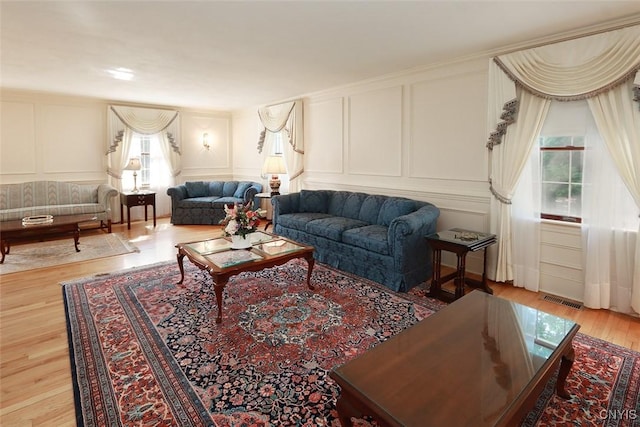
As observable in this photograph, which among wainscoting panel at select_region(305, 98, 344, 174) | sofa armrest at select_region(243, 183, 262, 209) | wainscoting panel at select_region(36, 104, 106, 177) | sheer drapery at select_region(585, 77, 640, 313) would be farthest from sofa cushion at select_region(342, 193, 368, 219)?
wainscoting panel at select_region(36, 104, 106, 177)

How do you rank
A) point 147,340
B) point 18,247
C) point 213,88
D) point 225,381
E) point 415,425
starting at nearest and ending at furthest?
point 415,425 < point 225,381 < point 147,340 < point 18,247 < point 213,88

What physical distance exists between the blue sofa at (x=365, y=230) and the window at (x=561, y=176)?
44.1 inches

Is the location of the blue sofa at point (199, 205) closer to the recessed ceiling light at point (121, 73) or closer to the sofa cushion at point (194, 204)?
the sofa cushion at point (194, 204)

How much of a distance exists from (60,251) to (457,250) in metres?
A: 5.34

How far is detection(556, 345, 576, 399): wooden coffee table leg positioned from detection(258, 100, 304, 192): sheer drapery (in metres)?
5.05

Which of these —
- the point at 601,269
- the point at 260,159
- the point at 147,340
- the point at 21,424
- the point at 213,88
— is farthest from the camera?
the point at 260,159

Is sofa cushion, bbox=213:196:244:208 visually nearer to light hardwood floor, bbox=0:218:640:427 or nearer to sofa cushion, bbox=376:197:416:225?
light hardwood floor, bbox=0:218:640:427

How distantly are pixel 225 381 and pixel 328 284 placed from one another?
1.77 m

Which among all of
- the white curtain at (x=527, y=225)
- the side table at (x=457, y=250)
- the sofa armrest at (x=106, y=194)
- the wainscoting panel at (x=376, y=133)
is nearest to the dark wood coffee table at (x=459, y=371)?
the side table at (x=457, y=250)

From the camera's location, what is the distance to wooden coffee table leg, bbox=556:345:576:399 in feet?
6.55

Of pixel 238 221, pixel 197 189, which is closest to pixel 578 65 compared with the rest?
pixel 238 221

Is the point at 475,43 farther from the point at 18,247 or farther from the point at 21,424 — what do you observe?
the point at 18,247

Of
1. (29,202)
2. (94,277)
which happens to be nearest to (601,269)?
(94,277)

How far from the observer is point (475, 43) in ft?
11.6
